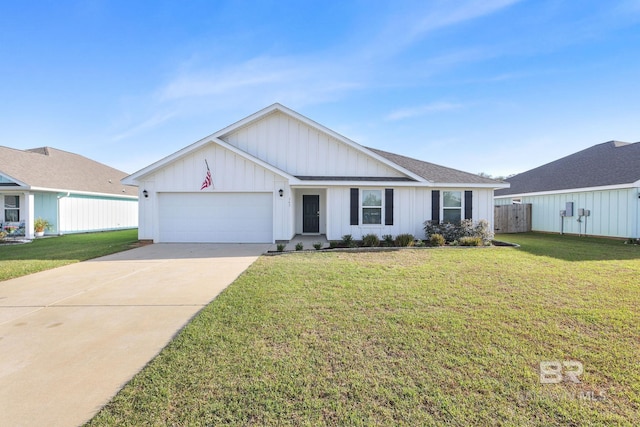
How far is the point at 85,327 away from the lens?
402 cm

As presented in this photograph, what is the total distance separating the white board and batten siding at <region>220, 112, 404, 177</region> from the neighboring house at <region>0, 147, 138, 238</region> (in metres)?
11.1

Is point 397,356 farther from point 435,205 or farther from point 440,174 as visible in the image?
point 440,174

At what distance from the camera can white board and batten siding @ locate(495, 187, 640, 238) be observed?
12602 mm

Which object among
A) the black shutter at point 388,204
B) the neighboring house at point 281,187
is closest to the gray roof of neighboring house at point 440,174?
the neighboring house at point 281,187

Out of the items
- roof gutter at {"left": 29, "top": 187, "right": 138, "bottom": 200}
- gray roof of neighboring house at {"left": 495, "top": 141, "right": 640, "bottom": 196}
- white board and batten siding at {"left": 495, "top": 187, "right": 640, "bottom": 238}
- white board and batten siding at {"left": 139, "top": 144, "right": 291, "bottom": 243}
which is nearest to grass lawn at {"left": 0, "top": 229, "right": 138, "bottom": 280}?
white board and batten siding at {"left": 139, "top": 144, "right": 291, "bottom": 243}

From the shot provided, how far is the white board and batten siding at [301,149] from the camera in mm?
12859

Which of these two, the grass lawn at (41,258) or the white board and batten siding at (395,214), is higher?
the white board and batten siding at (395,214)

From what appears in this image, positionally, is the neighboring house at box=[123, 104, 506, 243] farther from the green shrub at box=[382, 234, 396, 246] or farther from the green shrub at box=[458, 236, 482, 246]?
the green shrub at box=[458, 236, 482, 246]

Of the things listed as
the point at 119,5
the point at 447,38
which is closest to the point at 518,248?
the point at 447,38

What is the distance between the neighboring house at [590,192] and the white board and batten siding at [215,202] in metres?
15.3

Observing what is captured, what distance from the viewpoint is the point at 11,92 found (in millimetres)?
14344

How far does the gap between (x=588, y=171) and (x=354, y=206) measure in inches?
555

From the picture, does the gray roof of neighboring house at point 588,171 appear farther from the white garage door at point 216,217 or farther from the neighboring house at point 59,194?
the neighboring house at point 59,194

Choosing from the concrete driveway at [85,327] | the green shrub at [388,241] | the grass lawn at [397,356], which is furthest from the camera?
the green shrub at [388,241]
